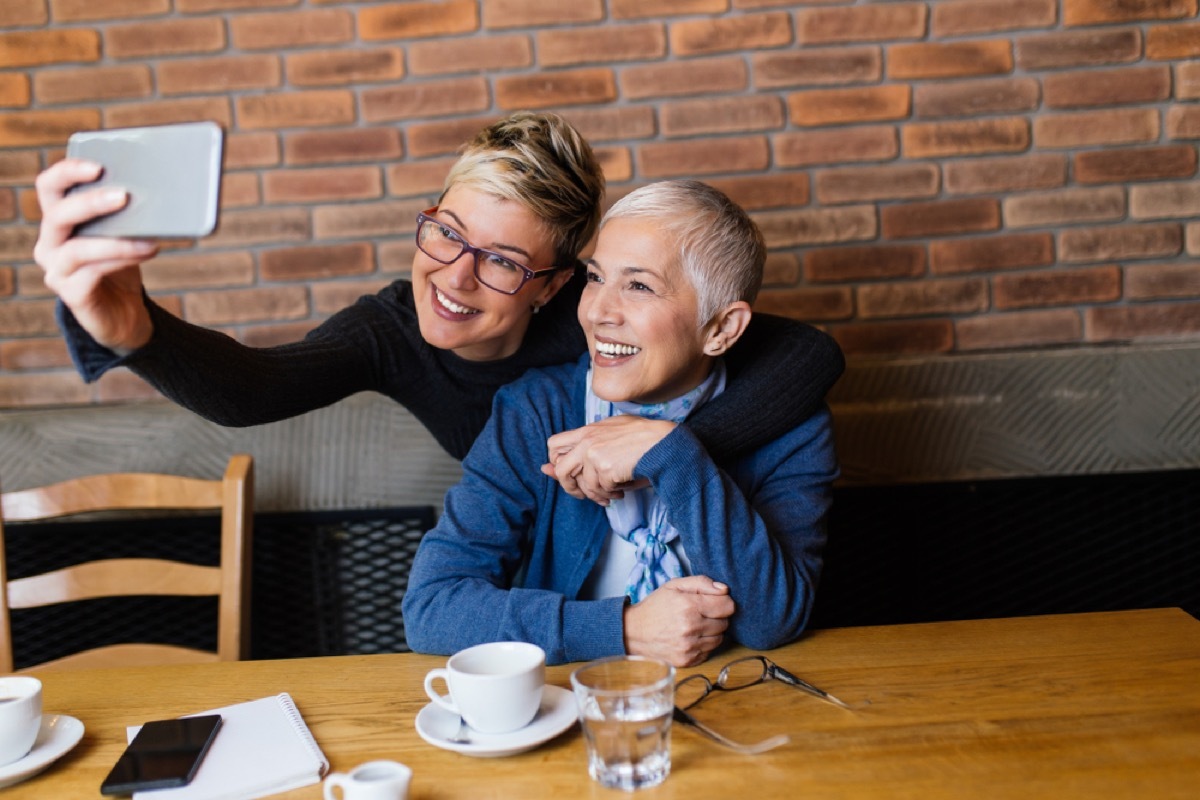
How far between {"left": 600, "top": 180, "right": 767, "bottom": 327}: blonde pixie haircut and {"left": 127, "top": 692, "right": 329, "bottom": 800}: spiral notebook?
76 centimetres

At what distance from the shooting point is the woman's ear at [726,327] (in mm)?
1525

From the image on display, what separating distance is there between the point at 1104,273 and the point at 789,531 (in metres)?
1.23

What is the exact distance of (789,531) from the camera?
146 centimetres

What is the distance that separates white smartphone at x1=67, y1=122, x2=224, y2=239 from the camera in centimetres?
88

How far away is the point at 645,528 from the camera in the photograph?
58.9 inches

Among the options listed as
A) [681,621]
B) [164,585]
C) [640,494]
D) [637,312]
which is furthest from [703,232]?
[164,585]

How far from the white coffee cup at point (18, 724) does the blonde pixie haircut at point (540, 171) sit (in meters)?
0.89

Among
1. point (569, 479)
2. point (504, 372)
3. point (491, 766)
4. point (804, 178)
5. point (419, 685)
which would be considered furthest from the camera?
point (804, 178)

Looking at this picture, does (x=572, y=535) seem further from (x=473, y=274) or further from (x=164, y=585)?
(x=164, y=585)

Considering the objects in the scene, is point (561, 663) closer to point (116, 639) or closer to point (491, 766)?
point (491, 766)

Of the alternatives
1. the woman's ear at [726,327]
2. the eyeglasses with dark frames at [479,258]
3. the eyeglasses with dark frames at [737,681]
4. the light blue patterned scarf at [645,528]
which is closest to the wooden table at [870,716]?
the eyeglasses with dark frames at [737,681]

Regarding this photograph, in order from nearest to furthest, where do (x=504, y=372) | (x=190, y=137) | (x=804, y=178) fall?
1. (x=190, y=137)
2. (x=504, y=372)
3. (x=804, y=178)

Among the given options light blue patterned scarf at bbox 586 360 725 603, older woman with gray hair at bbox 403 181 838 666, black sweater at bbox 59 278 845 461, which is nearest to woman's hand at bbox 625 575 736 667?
older woman with gray hair at bbox 403 181 838 666

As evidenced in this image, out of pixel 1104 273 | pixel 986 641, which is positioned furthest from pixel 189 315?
pixel 1104 273
